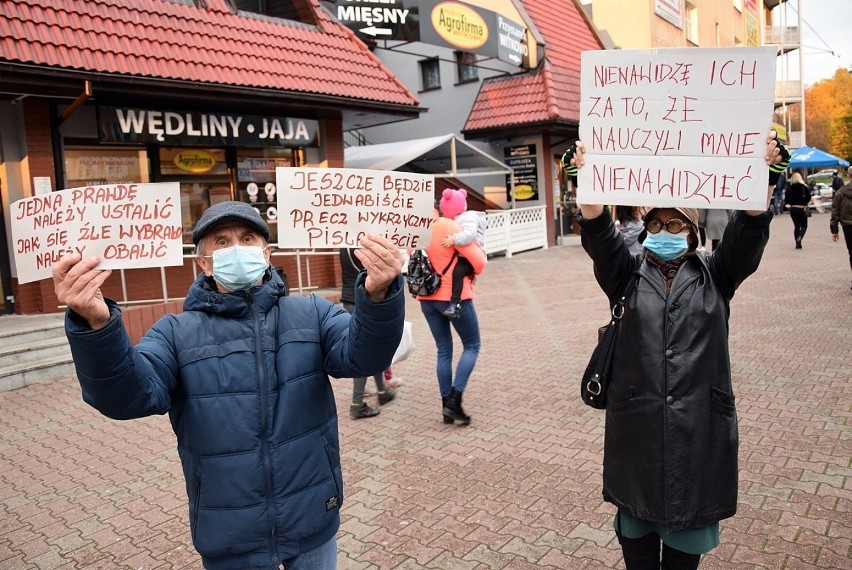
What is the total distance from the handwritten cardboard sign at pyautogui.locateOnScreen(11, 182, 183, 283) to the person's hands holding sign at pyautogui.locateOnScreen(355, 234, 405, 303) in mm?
701

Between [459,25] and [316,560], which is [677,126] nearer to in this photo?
[316,560]

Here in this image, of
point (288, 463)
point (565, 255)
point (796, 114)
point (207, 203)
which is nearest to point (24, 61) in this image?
point (207, 203)

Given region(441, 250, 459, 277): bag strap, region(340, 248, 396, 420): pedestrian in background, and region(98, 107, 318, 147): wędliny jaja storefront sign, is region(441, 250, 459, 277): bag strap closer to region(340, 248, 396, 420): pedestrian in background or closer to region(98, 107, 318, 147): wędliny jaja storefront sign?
region(340, 248, 396, 420): pedestrian in background

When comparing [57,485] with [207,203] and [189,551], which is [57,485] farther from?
[207,203]

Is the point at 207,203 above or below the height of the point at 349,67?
below

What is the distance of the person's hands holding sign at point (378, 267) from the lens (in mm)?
2160

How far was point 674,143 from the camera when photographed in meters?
2.77

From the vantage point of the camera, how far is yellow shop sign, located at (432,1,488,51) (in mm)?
16484

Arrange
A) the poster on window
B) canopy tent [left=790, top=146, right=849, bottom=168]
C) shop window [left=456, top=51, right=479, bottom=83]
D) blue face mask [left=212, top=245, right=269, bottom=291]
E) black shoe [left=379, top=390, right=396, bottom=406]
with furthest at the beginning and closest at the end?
canopy tent [left=790, top=146, right=849, bottom=168] < shop window [left=456, top=51, right=479, bottom=83] < the poster on window < black shoe [left=379, top=390, right=396, bottom=406] < blue face mask [left=212, top=245, right=269, bottom=291]

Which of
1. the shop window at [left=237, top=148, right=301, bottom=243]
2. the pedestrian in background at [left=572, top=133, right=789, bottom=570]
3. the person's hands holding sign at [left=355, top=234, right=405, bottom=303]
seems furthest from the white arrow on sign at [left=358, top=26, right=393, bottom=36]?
the person's hands holding sign at [left=355, top=234, right=405, bottom=303]

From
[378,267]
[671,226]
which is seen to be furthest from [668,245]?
[378,267]

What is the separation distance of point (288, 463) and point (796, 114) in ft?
225

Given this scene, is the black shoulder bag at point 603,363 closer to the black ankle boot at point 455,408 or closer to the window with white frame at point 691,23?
the black ankle boot at point 455,408

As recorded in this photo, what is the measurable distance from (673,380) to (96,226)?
85.6 inches
